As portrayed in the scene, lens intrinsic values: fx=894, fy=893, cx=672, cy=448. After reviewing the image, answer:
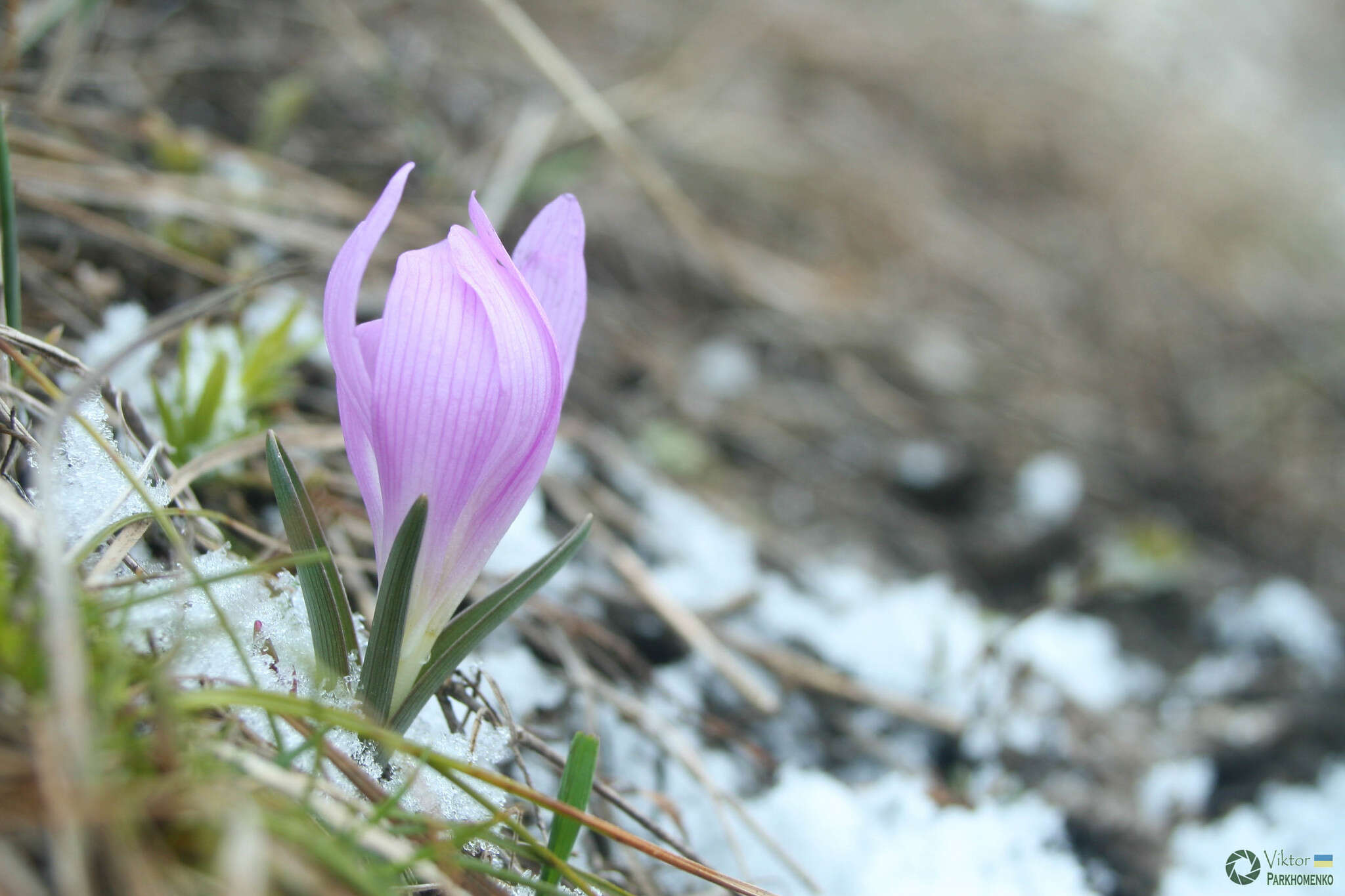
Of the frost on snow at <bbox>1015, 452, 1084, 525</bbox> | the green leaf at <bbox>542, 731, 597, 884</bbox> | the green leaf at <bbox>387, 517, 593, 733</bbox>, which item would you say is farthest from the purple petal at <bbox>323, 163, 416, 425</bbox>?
the frost on snow at <bbox>1015, 452, 1084, 525</bbox>

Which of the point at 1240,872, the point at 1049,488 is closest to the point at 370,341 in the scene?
the point at 1240,872

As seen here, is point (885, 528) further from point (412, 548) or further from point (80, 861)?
point (80, 861)

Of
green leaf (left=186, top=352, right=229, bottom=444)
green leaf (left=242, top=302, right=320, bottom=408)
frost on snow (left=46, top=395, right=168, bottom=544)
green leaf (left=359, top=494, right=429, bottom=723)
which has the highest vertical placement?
green leaf (left=242, top=302, right=320, bottom=408)

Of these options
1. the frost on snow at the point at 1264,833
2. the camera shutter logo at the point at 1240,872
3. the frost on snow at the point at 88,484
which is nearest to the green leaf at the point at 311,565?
the frost on snow at the point at 88,484

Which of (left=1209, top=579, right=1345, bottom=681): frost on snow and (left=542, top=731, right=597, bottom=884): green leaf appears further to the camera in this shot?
(left=1209, top=579, right=1345, bottom=681): frost on snow

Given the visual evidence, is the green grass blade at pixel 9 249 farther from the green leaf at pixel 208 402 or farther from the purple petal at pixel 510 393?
the purple petal at pixel 510 393

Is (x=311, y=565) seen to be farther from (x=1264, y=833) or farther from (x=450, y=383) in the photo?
(x=1264, y=833)


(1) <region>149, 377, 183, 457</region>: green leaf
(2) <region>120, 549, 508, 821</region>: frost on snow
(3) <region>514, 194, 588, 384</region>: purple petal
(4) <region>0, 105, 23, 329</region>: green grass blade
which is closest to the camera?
(2) <region>120, 549, 508, 821</region>: frost on snow

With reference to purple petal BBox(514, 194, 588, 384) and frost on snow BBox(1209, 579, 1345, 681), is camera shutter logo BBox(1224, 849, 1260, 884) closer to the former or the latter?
frost on snow BBox(1209, 579, 1345, 681)
